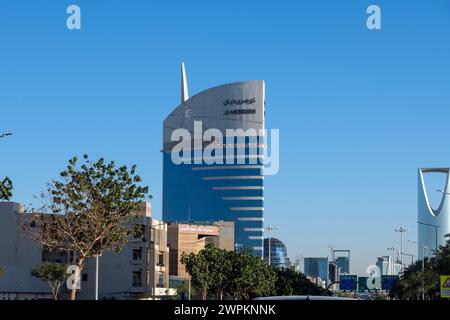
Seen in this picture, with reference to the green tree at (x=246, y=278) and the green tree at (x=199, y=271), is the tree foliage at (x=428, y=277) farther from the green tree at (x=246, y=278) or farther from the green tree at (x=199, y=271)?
the green tree at (x=199, y=271)

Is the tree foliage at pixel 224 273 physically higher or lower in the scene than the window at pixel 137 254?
lower

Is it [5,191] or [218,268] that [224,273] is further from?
[5,191]

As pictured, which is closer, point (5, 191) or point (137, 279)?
point (5, 191)

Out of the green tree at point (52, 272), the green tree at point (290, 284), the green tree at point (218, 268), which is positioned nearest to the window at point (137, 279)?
the green tree at point (218, 268)

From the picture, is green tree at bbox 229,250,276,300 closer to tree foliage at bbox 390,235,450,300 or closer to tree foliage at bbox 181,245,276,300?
tree foliage at bbox 181,245,276,300

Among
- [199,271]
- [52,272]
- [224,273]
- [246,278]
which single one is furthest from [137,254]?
[52,272]

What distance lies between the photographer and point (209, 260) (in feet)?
413

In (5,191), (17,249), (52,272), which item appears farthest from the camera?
(17,249)

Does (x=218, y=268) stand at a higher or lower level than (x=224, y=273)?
higher

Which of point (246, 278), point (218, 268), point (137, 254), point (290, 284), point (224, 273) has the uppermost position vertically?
point (137, 254)
